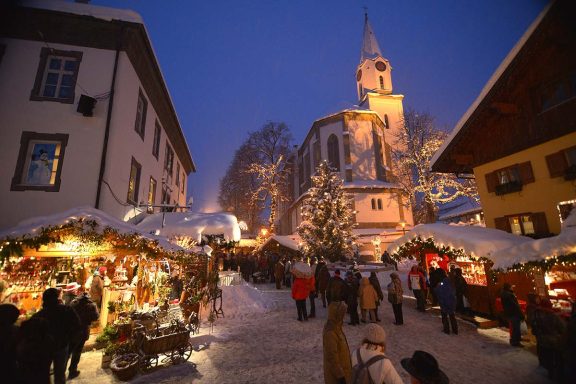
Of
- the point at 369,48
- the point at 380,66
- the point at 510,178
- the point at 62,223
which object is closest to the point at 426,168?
the point at 510,178

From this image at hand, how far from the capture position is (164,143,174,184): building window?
20.4 metres

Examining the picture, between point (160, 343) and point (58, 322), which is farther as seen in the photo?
point (160, 343)

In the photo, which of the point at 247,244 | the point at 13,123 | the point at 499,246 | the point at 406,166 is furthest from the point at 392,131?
the point at 13,123

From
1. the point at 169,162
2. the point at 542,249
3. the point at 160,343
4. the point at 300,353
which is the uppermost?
the point at 169,162

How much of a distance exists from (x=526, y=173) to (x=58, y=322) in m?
16.6

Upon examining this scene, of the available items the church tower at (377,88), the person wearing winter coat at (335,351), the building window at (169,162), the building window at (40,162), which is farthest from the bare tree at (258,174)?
the person wearing winter coat at (335,351)

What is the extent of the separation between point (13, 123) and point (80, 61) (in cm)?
353

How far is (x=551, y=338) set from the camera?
5770mm

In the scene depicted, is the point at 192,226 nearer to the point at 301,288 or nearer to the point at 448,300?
the point at 301,288

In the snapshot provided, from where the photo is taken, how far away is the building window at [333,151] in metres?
39.5

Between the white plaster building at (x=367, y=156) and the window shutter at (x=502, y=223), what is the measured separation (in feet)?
58.1

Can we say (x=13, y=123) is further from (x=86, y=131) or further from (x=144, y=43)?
(x=144, y=43)

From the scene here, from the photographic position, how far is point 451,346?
309 inches

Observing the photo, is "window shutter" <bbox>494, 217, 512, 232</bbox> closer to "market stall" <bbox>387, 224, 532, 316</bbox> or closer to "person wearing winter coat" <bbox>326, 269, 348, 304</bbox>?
"market stall" <bbox>387, 224, 532, 316</bbox>
